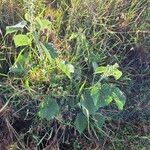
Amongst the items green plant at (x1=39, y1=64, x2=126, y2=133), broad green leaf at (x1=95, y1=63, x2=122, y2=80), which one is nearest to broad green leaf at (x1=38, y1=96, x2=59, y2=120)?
green plant at (x1=39, y1=64, x2=126, y2=133)

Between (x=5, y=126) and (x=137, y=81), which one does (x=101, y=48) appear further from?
(x=5, y=126)

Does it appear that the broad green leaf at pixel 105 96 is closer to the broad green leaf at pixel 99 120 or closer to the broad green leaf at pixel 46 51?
the broad green leaf at pixel 99 120

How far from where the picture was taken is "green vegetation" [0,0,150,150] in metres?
1.58

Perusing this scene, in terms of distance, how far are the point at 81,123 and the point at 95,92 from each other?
14 centimetres

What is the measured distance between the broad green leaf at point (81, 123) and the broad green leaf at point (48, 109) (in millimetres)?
96

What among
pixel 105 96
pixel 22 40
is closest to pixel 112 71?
pixel 105 96

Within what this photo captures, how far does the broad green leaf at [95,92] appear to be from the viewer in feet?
5.03

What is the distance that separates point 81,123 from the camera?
159cm

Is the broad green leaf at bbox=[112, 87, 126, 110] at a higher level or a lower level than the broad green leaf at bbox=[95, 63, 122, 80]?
lower

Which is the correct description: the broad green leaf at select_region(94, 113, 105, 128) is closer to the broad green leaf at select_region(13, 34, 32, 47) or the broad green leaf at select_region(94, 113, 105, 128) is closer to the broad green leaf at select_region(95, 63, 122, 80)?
the broad green leaf at select_region(95, 63, 122, 80)

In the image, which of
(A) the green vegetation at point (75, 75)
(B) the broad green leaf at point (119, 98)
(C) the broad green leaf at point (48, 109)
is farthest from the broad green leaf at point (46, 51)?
(B) the broad green leaf at point (119, 98)

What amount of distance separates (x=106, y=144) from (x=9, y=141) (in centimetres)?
39

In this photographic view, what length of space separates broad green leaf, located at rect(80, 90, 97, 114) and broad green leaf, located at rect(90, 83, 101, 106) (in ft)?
0.10

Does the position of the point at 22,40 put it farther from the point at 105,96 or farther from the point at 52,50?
the point at 105,96
